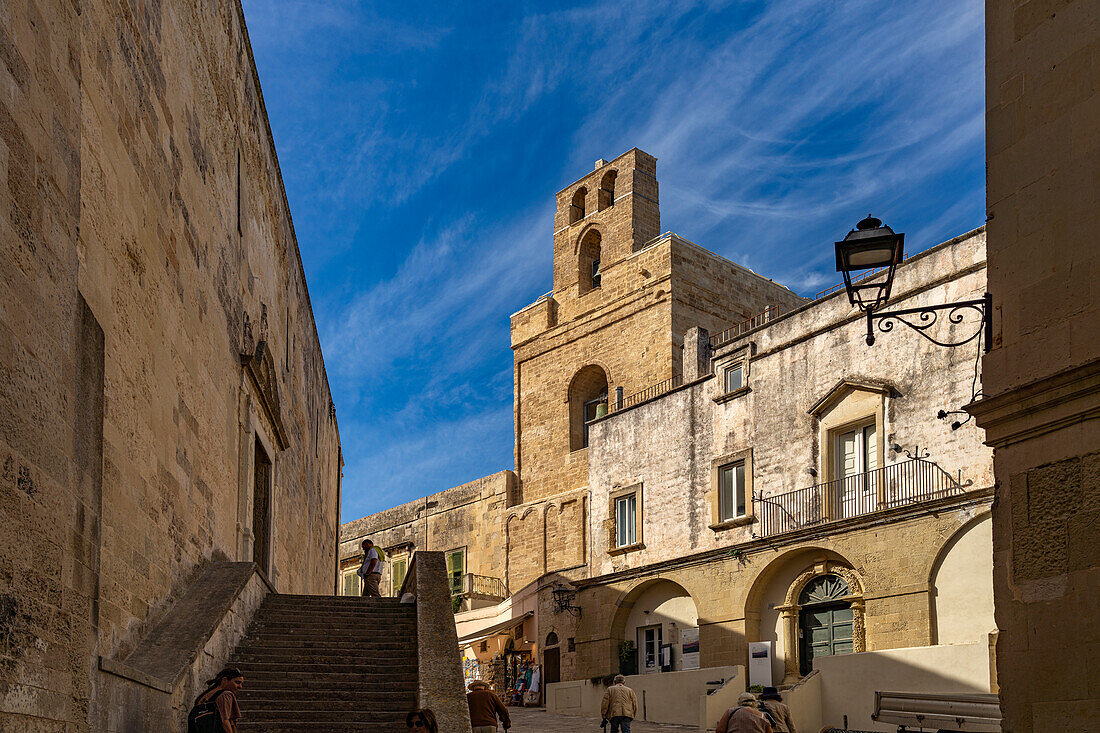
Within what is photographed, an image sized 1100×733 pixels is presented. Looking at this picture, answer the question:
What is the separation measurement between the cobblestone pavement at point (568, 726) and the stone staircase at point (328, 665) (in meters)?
5.61

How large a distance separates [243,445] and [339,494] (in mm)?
15162

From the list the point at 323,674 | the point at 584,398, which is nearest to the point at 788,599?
the point at 323,674

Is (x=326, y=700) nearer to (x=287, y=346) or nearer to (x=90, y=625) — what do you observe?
(x=90, y=625)

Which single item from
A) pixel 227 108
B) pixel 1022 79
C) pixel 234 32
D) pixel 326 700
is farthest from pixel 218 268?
pixel 1022 79

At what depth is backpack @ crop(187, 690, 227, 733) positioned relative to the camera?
22.1 feet

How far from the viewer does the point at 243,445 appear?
1210 centimetres

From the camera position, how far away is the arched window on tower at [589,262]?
35.6 metres

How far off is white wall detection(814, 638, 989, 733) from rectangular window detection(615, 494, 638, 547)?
810cm

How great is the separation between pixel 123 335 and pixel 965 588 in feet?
48.4

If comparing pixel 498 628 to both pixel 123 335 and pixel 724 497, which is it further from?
pixel 123 335

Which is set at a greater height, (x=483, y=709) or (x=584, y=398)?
(x=584, y=398)

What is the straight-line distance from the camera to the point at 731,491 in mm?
23625

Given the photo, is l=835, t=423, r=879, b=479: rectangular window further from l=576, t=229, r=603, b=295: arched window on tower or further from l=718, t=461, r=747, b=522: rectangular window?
l=576, t=229, r=603, b=295: arched window on tower

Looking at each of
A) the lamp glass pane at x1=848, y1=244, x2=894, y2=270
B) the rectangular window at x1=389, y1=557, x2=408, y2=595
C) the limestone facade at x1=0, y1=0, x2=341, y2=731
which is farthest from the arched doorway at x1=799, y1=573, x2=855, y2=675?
the rectangular window at x1=389, y1=557, x2=408, y2=595
